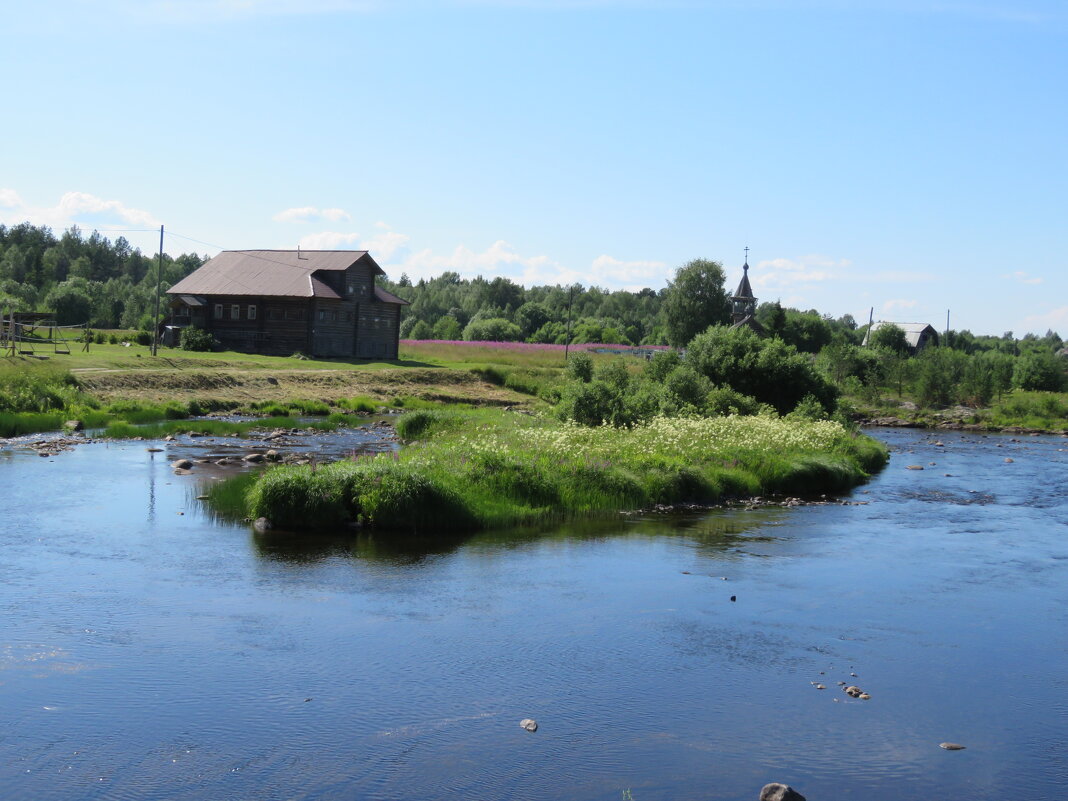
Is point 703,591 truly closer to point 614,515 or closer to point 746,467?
point 614,515

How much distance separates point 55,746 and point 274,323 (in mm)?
58591

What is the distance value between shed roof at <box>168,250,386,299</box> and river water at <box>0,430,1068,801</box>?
45225mm

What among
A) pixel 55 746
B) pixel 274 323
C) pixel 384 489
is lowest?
pixel 55 746

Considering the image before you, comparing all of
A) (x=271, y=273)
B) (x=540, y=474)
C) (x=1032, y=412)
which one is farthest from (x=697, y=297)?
(x=540, y=474)

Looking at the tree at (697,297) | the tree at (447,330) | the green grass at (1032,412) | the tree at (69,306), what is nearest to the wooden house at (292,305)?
the tree at (69,306)

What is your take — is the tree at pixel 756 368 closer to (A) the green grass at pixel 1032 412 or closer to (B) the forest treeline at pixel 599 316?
(B) the forest treeline at pixel 599 316

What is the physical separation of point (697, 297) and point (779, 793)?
94539mm

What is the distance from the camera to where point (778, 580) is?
19.3 meters

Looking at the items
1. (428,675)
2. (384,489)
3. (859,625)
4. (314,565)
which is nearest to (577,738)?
(428,675)

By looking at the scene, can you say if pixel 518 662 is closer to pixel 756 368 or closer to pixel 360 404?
pixel 756 368

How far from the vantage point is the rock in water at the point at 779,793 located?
990 cm

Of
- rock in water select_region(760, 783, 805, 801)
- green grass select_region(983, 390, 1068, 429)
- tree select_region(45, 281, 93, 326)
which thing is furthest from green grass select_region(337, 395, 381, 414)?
tree select_region(45, 281, 93, 326)

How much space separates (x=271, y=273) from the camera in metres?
70.1

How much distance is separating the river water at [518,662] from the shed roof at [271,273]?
4522cm
